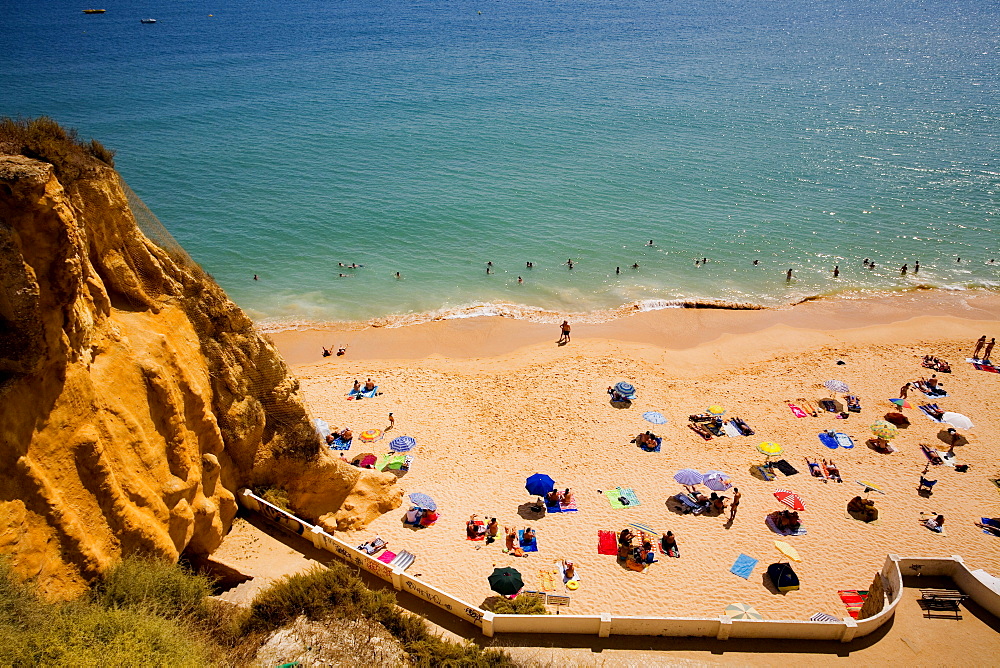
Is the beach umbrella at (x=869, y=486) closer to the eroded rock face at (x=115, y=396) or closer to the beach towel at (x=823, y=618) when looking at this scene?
the beach towel at (x=823, y=618)

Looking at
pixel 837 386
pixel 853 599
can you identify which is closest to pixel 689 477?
pixel 853 599

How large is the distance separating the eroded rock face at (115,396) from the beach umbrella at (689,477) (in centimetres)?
1155

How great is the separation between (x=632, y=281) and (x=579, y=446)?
18.8 m

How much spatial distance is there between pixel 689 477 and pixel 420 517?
9.08m

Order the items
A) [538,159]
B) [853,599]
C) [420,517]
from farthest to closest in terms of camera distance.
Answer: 1. [538,159]
2. [420,517]
3. [853,599]

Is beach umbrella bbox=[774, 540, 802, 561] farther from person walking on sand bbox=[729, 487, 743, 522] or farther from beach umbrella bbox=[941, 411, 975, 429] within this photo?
beach umbrella bbox=[941, 411, 975, 429]

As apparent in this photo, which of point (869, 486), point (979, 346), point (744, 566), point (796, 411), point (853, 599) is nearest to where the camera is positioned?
point (853, 599)

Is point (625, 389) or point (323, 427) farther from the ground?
point (625, 389)

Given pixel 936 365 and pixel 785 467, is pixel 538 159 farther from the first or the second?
pixel 785 467

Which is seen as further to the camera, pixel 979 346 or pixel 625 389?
pixel 979 346

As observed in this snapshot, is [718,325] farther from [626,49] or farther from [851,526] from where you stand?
[626,49]

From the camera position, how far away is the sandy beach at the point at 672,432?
56.3ft

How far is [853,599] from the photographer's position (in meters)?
16.1

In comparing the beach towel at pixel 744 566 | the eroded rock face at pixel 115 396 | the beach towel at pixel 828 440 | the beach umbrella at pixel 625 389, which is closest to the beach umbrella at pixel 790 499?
the beach towel at pixel 744 566
